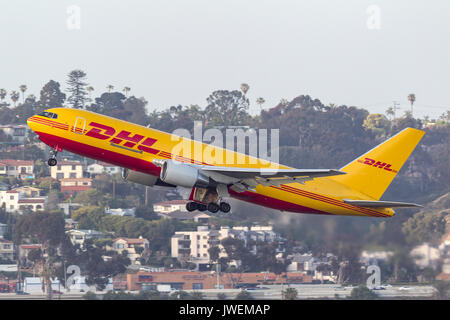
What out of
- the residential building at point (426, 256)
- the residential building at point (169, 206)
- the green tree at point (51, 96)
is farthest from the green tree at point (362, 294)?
the green tree at point (51, 96)

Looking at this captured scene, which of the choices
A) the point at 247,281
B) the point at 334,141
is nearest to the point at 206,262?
the point at 247,281

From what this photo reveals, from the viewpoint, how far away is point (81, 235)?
118 metres

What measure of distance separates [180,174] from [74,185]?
4195 inches

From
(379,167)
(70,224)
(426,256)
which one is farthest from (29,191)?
(379,167)

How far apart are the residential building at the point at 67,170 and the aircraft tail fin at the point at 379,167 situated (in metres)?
110

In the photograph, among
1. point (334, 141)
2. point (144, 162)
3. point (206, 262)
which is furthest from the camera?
point (334, 141)

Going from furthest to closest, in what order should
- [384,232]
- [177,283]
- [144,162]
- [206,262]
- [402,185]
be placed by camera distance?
[402,185] < [206,262] < [177,283] < [384,232] < [144,162]

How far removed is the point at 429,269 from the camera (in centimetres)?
6344

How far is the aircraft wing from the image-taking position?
5013 centimetres

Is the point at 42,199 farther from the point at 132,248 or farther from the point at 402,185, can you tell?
the point at 402,185

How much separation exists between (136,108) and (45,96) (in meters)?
19.6

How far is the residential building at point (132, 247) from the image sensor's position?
112 metres

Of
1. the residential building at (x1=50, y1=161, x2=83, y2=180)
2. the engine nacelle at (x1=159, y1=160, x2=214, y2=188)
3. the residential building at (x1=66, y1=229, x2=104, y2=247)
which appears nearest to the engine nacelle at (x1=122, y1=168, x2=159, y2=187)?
the engine nacelle at (x1=159, y1=160, x2=214, y2=188)

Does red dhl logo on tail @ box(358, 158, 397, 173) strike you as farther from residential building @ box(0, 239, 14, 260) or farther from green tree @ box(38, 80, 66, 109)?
green tree @ box(38, 80, 66, 109)
